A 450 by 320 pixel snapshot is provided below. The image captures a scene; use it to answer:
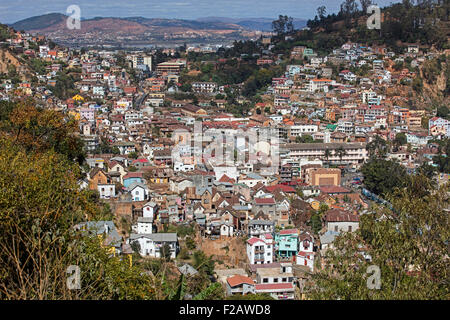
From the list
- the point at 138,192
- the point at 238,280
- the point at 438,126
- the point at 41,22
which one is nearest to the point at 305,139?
the point at 438,126

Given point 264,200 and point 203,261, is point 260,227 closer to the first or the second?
point 264,200

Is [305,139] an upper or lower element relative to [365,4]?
lower

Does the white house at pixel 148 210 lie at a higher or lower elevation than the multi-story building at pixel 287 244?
higher

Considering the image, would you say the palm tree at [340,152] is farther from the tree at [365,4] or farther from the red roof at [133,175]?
the tree at [365,4]

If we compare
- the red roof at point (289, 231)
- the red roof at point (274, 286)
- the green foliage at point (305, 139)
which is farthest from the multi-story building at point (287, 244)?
the green foliage at point (305, 139)

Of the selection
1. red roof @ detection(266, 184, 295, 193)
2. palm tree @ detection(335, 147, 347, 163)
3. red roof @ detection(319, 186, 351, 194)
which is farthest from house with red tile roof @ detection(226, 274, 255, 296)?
palm tree @ detection(335, 147, 347, 163)

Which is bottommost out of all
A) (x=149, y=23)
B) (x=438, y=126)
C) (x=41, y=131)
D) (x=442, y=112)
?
(x=438, y=126)

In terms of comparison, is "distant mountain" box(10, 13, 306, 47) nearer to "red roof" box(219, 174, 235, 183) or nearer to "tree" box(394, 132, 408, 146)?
"tree" box(394, 132, 408, 146)
